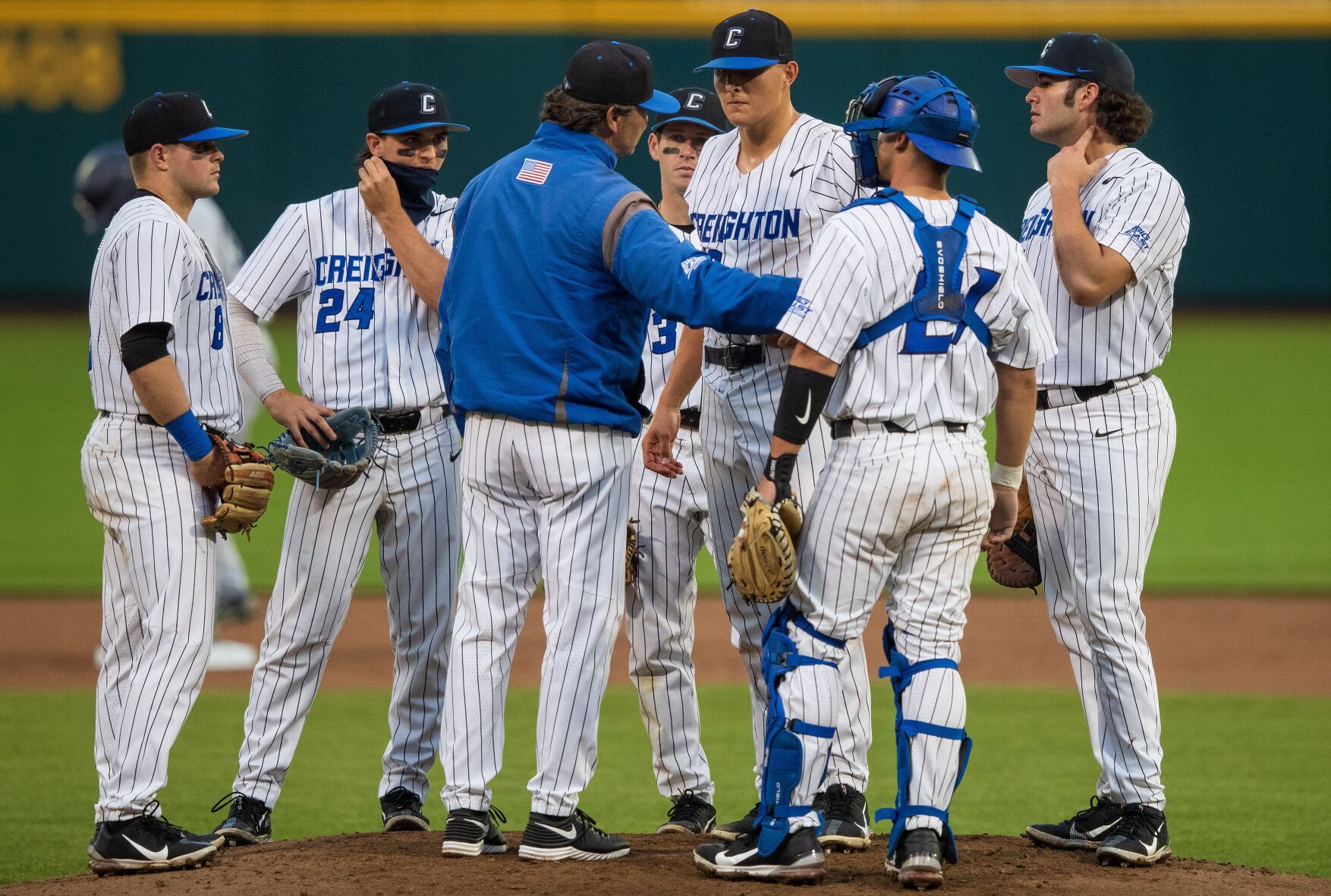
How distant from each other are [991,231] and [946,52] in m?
19.1

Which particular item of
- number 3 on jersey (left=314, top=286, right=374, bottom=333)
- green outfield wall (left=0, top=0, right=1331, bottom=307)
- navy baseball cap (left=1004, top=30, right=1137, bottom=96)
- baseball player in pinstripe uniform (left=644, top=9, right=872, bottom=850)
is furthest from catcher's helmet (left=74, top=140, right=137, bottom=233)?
green outfield wall (left=0, top=0, right=1331, bottom=307)

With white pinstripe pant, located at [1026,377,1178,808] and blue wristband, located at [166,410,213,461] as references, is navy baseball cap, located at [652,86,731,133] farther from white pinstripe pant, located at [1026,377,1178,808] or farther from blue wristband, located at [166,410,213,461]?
blue wristband, located at [166,410,213,461]

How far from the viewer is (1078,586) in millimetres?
4109

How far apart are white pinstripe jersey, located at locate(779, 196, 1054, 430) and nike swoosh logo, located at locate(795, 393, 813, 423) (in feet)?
0.36

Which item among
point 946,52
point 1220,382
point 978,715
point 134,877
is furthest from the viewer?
point 946,52

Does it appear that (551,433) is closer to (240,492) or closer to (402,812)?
(240,492)

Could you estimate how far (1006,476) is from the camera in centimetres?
384

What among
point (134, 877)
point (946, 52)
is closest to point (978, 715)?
point (134, 877)

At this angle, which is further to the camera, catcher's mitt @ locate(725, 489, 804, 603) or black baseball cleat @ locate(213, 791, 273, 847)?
black baseball cleat @ locate(213, 791, 273, 847)

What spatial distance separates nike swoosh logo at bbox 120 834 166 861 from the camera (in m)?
3.84

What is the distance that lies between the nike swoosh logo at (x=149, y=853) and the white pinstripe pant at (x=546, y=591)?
73cm

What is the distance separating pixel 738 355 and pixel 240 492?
1373 millimetres

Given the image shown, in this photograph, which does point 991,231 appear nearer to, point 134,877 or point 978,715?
point 134,877

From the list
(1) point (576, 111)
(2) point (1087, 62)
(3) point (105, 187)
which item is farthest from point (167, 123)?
(3) point (105, 187)
